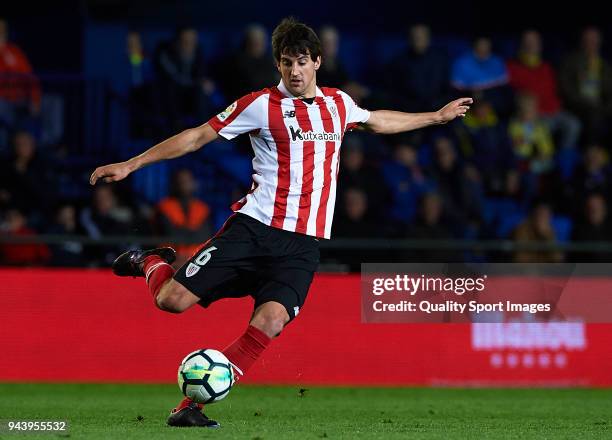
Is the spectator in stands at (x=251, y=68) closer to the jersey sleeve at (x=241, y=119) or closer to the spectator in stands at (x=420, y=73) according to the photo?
the spectator in stands at (x=420, y=73)

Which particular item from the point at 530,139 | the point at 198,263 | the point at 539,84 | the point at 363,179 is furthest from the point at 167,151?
the point at 539,84

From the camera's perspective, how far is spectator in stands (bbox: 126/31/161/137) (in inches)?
558

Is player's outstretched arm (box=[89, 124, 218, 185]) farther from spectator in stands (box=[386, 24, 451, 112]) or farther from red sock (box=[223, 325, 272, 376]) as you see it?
spectator in stands (box=[386, 24, 451, 112])

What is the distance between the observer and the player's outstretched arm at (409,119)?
787cm

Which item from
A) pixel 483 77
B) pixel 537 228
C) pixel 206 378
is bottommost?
pixel 206 378

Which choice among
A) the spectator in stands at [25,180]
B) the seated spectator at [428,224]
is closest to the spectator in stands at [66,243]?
the spectator in stands at [25,180]

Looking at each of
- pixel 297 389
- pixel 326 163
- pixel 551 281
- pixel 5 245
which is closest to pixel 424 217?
pixel 551 281

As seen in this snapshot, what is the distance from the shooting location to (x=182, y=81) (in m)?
14.1

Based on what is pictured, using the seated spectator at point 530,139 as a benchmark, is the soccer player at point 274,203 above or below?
below

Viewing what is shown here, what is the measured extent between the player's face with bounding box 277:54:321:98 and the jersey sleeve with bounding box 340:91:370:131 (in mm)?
319

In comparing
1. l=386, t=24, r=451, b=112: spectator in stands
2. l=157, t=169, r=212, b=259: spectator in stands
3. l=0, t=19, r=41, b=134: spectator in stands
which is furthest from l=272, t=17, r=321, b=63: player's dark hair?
l=386, t=24, r=451, b=112: spectator in stands

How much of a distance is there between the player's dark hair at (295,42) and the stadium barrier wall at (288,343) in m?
4.19

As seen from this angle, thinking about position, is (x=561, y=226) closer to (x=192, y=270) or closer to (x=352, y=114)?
(x=352, y=114)

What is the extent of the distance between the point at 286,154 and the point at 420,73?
7591mm
